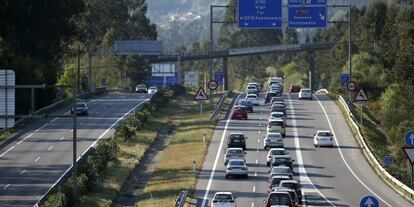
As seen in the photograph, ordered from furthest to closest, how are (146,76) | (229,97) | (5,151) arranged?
(146,76), (229,97), (5,151)

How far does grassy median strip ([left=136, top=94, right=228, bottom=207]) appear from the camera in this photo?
49031 mm

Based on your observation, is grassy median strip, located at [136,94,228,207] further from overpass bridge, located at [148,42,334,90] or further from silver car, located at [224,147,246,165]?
overpass bridge, located at [148,42,334,90]

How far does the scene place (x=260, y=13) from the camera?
84938mm

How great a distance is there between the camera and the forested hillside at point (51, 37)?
86.5m

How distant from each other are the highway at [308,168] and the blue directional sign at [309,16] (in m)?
8.24

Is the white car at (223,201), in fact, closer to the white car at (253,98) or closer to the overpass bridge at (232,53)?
the white car at (253,98)

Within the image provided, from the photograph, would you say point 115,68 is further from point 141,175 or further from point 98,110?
point 141,175

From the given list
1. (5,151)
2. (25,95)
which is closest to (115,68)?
(25,95)

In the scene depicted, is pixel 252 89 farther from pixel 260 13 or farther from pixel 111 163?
pixel 111 163

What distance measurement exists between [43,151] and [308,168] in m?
18.6

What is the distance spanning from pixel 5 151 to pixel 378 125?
3887 centimetres

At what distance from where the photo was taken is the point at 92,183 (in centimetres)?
5062

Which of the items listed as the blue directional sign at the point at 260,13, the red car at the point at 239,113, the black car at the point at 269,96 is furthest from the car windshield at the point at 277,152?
the black car at the point at 269,96

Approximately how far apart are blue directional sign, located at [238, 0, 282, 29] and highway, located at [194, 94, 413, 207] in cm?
839
